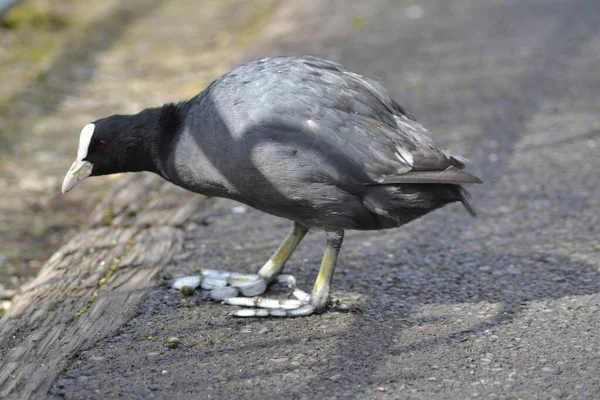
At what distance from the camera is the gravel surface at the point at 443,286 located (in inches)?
102

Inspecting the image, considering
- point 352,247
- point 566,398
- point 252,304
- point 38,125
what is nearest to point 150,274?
point 252,304

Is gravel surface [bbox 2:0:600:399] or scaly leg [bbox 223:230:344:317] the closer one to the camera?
gravel surface [bbox 2:0:600:399]

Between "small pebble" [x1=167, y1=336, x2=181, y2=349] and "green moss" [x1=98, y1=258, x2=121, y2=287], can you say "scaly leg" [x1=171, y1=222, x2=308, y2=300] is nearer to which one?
"green moss" [x1=98, y1=258, x2=121, y2=287]

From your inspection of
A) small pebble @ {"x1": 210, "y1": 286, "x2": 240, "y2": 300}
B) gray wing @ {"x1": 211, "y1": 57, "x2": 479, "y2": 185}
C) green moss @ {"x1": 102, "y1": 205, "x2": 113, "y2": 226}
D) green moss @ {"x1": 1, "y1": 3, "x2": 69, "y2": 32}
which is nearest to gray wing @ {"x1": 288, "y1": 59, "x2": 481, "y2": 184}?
gray wing @ {"x1": 211, "y1": 57, "x2": 479, "y2": 185}

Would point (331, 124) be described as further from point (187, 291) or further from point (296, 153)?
point (187, 291)

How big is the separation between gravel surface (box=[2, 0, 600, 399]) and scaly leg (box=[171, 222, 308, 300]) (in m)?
0.07

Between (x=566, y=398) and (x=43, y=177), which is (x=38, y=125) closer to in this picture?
(x=43, y=177)

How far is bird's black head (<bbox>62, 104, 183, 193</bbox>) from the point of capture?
10.5 ft

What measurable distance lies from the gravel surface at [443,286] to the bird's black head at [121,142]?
563mm

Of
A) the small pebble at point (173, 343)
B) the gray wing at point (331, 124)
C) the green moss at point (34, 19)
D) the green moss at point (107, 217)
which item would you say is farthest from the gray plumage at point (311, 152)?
the green moss at point (34, 19)

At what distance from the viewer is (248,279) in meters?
3.41

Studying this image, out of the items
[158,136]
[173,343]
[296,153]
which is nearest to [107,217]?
[158,136]

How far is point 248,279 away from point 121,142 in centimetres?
78

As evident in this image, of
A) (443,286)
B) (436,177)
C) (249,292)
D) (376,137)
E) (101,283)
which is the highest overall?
(376,137)
